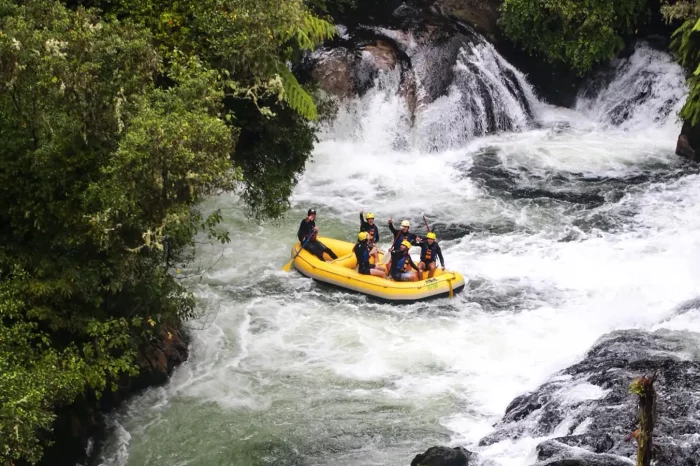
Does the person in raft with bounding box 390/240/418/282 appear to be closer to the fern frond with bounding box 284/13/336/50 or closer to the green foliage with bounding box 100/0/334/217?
the green foliage with bounding box 100/0/334/217

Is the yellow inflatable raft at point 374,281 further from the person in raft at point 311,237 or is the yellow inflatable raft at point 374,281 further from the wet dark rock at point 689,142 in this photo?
the wet dark rock at point 689,142

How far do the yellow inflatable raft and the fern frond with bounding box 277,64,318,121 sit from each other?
3.25 m

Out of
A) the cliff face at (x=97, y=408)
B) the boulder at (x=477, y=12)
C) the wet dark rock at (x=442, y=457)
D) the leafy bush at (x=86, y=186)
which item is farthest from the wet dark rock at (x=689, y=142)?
the leafy bush at (x=86, y=186)

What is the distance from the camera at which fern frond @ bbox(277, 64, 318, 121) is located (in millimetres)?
11844

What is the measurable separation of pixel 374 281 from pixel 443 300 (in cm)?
115

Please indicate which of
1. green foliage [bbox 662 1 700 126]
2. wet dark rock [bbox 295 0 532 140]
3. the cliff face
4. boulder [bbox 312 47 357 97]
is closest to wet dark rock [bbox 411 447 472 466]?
the cliff face

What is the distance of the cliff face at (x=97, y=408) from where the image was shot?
9.74 meters

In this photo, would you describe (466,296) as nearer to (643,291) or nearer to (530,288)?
(530,288)

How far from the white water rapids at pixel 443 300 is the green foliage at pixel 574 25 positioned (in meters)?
1.10

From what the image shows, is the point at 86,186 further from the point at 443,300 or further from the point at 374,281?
the point at 443,300

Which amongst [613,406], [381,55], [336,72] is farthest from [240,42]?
[381,55]

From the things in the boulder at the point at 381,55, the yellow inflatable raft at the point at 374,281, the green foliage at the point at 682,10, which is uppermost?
the green foliage at the point at 682,10

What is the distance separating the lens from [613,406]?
10125 mm

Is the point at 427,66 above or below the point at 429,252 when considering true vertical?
above
